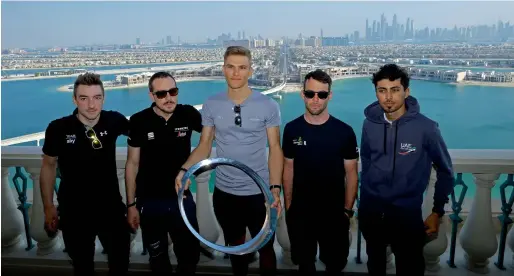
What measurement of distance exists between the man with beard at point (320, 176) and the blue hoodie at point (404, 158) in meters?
0.09

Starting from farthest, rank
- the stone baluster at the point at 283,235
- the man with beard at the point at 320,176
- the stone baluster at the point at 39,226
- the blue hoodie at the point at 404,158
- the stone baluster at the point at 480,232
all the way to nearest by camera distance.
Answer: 1. the stone baluster at the point at 39,226
2. the stone baluster at the point at 283,235
3. the stone baluster at the point at 480,232
4. the man with beard at the point at 320,176
5. the blue hoodie at the point at 404,158

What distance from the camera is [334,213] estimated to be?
184 cm

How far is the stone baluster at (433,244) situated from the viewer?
2.10 metres

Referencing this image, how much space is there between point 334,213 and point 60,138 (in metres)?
1.33

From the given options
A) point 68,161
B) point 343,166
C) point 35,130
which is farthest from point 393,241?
point 35,130

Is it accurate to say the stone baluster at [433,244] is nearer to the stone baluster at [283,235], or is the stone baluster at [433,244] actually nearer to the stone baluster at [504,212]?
the stone baluster at [504,212]

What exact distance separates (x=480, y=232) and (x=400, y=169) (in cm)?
81

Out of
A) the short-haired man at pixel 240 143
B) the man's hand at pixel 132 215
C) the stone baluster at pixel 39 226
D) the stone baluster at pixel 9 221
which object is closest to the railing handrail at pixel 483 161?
the short-haired man at pixel 240 143

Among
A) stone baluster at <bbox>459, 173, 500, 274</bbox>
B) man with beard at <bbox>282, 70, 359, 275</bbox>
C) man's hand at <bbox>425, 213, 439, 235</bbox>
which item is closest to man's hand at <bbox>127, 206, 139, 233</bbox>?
man with beard at <bbox>282, 70, 359, 275</bbox>

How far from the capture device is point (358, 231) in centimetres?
228

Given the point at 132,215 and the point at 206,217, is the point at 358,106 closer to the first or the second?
the point at 206,217

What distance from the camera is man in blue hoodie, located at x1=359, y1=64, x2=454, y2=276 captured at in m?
1.67

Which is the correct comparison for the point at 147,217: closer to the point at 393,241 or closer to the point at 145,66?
the point at 393,241

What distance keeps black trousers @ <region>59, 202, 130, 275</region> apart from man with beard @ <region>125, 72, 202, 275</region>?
3.0 inches
